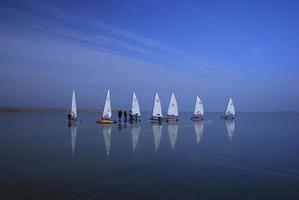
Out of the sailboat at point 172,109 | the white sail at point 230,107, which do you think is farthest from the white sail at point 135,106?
the white sail at point 230,107

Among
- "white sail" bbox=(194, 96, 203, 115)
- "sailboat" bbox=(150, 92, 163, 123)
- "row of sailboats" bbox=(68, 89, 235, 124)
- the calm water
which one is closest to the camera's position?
the calm water

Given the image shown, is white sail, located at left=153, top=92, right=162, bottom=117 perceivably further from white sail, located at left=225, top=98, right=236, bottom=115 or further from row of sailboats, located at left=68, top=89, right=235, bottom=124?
white sail, located at left=225, top=98, right=236, bottom=115

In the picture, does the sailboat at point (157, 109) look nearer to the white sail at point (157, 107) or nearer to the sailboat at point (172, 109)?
the white sail at point (157, 107)

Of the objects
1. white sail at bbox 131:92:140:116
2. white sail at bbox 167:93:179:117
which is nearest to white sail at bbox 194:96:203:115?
white sail at bbox 167:93:179:117

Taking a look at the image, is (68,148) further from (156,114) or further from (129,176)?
(156,114)

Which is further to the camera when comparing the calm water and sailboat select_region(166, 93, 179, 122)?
sailboat select_region(166, 93, 179, 122)

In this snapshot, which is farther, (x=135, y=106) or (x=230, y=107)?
(x=230, y=107)

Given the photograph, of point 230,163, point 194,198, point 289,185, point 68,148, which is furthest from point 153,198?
point 68,148

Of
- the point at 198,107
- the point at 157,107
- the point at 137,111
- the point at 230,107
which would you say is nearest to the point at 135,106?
the point at 137,111

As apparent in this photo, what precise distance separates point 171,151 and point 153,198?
10181mm

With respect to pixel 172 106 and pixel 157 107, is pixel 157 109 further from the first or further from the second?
pixel 172 106

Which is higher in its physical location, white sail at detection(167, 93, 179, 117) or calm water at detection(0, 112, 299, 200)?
white sail at detection(167, 93, 179, 117)

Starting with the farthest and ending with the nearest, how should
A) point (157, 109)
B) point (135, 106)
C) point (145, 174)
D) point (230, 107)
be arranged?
A: point (230, 107), point (157, 109), point (135, 106), point (145, 174)

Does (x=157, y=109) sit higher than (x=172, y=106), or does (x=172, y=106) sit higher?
(x=172, y=106)
